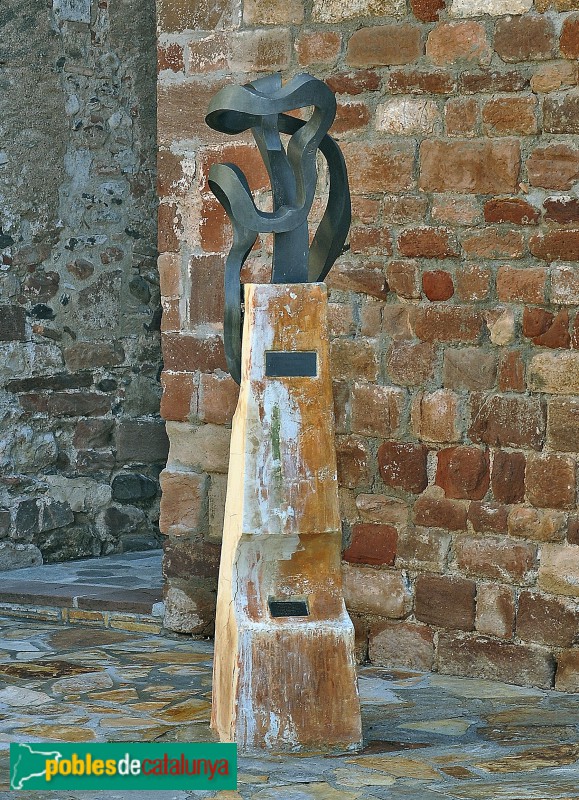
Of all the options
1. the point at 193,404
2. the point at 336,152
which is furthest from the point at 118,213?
the point at 336,152

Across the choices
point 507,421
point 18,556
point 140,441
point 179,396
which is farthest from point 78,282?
point 507,421

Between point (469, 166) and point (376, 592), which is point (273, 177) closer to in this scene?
point (469, 166)

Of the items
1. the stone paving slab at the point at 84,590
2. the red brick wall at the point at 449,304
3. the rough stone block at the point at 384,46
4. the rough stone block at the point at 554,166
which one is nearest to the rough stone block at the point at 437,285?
the red brick wall at the point at 449,304

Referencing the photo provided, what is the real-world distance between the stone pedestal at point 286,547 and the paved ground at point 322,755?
0.41ft

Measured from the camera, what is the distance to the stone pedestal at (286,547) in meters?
3.71

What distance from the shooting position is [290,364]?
374 cm

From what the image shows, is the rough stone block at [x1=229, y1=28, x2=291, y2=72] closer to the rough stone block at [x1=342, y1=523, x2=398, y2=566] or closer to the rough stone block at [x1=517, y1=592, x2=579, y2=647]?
the rough stone block at [x1=342, y1=523, x2=398, y2=566]

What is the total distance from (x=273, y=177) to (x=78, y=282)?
9.34ft

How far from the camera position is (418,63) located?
15.1 feet

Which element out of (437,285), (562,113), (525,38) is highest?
(525,38)

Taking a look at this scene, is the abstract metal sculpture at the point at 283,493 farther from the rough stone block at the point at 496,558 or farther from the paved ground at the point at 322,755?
the rough stone block at the point at 496,558

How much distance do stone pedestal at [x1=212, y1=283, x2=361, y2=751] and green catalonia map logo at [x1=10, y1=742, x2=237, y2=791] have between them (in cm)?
21

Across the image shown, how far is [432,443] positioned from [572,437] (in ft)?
1.72

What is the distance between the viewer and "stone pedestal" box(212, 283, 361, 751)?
3711 mm
